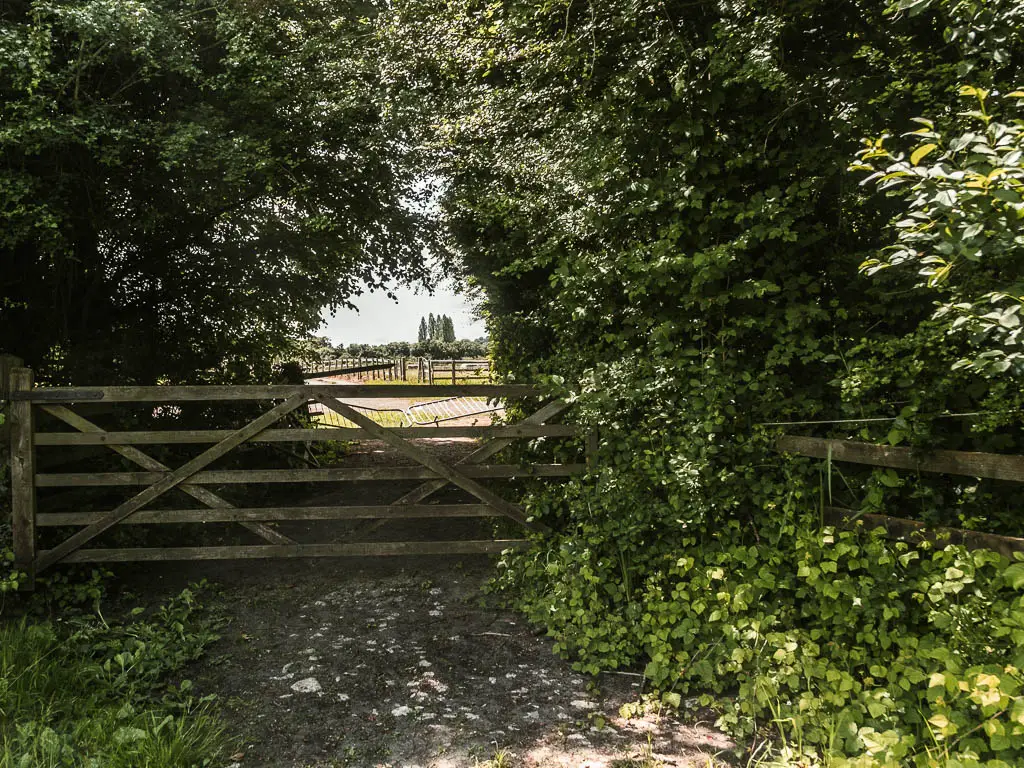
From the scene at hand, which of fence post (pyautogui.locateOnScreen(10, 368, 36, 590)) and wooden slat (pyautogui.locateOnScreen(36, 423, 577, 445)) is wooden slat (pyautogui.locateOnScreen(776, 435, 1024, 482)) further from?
fence post (pyautogui.locateOnScreen(10, 368, 36, 590))

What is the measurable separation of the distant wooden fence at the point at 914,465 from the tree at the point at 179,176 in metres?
5.63

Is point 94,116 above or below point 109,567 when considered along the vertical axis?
above

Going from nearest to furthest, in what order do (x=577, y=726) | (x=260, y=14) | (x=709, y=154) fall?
(x=577, y=726) < (x=709, y=154) < (x=260, y=14)

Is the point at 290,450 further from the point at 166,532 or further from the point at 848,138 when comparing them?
the point at 848,138

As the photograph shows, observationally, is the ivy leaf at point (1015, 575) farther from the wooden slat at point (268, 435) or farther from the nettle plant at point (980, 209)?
the wooden slat at point (268, 435)

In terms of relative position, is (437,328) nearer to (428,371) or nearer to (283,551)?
(428,371)

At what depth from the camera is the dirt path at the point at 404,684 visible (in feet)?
11.0

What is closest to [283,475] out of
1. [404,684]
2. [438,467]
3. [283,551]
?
[283,551]

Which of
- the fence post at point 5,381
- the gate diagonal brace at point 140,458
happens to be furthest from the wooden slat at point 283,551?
the fence post at point 5,381

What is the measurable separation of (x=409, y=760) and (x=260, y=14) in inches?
288

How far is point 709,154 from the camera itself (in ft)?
13.4

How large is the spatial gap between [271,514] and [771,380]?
4.09 meters

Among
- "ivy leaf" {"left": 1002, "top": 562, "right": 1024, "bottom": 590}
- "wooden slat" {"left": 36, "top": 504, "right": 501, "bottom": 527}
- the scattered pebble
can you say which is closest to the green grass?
the scattered pebble

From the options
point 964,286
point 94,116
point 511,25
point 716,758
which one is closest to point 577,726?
point 716,758
